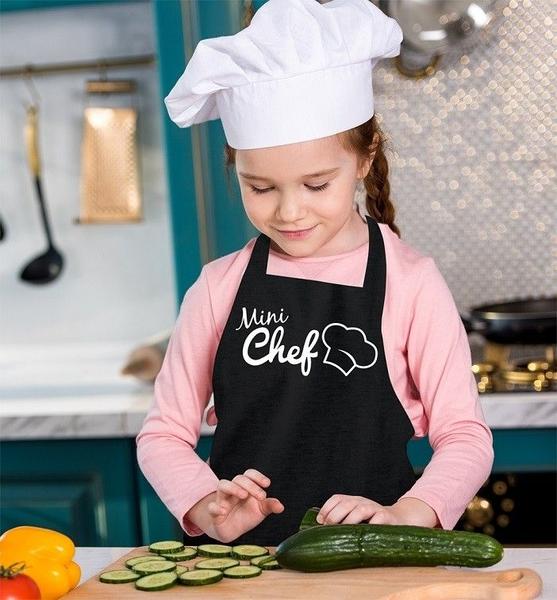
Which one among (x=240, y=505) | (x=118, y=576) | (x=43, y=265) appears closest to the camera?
(x=118, y=576)

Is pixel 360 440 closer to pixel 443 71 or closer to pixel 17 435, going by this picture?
pixel 17 435

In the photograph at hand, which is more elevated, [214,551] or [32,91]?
[32,91]

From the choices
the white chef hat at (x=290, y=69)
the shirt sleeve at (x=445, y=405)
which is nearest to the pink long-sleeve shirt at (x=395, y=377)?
the shirt sleeve at (x=445, y=405)

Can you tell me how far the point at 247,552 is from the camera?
1.18 metres

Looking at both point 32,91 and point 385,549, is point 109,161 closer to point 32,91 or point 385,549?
point 32,91

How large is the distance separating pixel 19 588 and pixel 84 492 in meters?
1.12

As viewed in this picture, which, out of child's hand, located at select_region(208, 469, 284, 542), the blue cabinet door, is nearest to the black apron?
child's hand, located at select_region(208, 469, 284, 542)

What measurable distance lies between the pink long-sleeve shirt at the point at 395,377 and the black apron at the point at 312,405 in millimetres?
26

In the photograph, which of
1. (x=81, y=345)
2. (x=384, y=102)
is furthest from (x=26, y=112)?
(x=384, y=102)

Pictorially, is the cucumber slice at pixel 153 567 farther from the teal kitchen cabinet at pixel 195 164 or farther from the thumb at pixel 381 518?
the teal kitchen cabinet at pixel 195 164

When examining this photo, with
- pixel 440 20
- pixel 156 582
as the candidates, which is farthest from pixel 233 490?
pixel 440 20

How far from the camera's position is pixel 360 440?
4.40 feet

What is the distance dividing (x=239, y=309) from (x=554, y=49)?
4.12 feet

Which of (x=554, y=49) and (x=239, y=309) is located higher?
(x=554, y=49)
